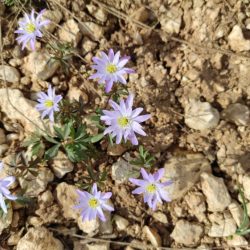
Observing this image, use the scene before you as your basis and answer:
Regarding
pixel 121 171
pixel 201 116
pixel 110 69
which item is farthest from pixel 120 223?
pixel 110 69

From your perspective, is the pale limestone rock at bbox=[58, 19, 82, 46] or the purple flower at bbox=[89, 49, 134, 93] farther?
the pale limestone rock at bbox=[58, 19, 82, 46]

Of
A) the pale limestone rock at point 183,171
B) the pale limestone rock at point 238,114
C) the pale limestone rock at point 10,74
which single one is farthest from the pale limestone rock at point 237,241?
the pale limestone rock at point 10,74

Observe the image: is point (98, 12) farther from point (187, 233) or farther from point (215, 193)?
point (187, 233)

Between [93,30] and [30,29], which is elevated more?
[93,30]

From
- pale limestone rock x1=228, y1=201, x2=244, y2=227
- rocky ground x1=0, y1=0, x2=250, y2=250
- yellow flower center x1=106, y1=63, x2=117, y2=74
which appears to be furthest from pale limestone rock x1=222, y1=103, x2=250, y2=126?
yellow flower center x1=106, y1=63, x2=117, y2=74

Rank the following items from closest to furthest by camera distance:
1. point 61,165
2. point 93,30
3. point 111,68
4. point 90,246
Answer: point 111,68, point 90,246, point 61,165, point 93,30

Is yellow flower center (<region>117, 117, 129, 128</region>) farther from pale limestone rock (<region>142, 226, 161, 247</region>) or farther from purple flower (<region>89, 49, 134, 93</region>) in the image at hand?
pale limestone rock (<region>142, 226, 161, 247</region>)
